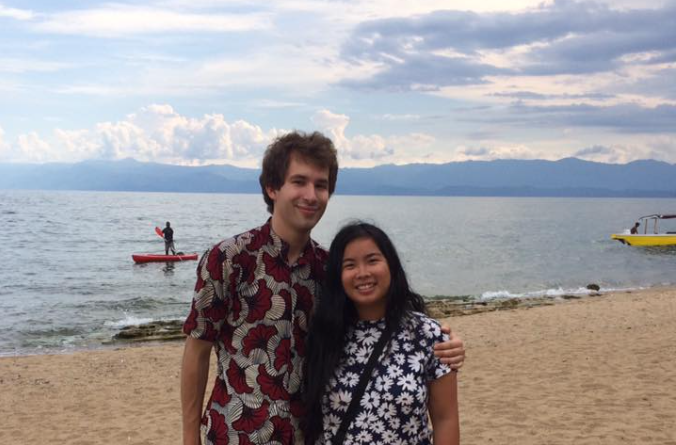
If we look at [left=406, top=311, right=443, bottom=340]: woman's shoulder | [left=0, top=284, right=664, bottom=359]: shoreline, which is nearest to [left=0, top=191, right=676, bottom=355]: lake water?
[left=0, top=284, right=664, bottom=359]: shoreline

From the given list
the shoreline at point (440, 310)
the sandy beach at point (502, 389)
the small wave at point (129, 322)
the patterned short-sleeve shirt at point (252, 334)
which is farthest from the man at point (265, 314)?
the small wave at point (129, 322)

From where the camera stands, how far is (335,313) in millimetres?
2684

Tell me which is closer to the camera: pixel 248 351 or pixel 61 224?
pixel 248 351

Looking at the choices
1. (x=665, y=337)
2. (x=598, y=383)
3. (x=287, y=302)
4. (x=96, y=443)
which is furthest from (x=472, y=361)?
(x=287, y=302)

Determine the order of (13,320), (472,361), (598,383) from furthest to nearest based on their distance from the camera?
1. (13,320)
2. (472,361)
3. (598,383)

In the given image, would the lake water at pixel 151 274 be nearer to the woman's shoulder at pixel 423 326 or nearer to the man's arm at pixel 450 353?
the woman's shoulder at pixel 423 326

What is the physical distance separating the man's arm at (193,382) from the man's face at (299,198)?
1.98 ft

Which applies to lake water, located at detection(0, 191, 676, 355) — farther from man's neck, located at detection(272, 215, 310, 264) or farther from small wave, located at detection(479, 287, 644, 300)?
man's neck, located at detection(272, 215, 310, 264)

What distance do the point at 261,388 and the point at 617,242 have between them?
196ft

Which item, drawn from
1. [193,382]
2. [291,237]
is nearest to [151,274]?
[193,382]

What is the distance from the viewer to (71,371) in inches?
490

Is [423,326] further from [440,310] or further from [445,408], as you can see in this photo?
[440,310]

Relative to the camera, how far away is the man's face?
2.74m

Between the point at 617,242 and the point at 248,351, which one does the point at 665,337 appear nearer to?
the point at 248,351
